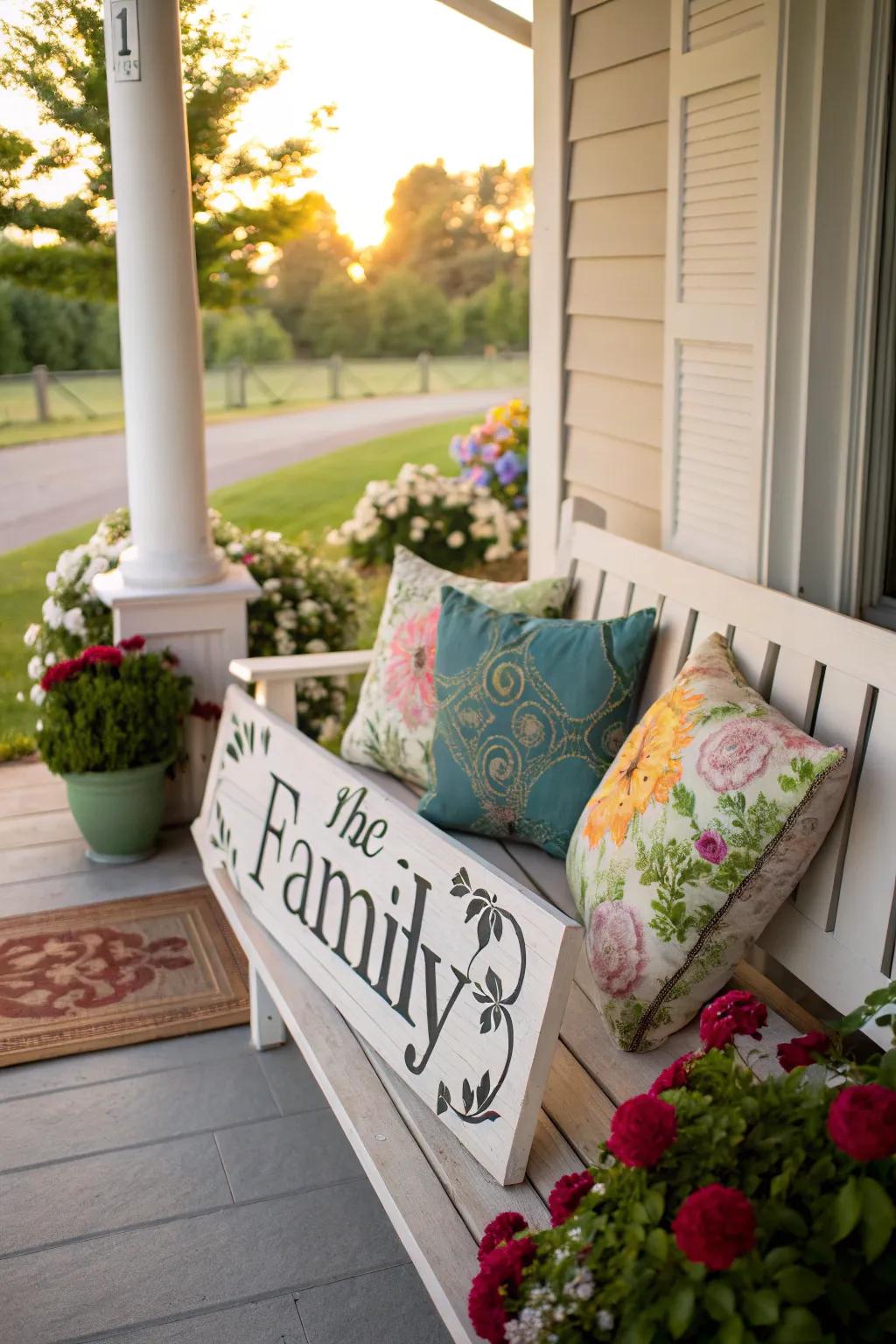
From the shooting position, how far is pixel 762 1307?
95 cm

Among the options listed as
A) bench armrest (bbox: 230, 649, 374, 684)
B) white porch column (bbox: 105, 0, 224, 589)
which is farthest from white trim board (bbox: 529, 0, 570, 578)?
white porch column (bbox: 105, 0, 224, 589)

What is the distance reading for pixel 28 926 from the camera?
113 inches

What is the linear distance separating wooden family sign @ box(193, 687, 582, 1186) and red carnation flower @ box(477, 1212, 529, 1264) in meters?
0.22

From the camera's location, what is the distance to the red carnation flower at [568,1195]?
117 cm

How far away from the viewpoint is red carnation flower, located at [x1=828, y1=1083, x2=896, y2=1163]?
0.97 m

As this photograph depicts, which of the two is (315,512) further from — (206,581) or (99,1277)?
(99,1277)

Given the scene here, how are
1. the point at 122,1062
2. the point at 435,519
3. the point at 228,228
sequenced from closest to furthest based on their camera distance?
the point at 122,1062 → the point at 228,228 → the point at 435,519

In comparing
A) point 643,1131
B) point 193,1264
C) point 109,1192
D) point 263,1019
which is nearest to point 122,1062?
point 263,1019

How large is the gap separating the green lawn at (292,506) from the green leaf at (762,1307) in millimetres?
5284

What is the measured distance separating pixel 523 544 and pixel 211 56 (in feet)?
9.94

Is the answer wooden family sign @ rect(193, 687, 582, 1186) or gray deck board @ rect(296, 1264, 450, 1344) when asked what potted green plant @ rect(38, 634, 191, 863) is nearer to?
wooden family sign @ rect(193, 687, 582, 1186)

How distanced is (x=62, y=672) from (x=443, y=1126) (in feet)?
6.10

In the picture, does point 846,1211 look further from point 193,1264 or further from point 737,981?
Answer: point 193,1264

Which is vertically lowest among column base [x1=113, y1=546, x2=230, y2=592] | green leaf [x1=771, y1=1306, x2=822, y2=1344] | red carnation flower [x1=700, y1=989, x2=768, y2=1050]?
green leaf [x1=771, y1=1306, x2=822, y2=1344]
